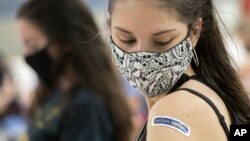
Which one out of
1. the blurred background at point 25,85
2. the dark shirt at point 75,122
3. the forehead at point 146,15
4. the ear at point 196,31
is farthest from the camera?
the blurred background at point 25,85

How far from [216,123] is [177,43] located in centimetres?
28

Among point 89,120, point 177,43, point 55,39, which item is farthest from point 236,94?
point 55,39

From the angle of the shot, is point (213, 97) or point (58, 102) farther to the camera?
point (58, 102)

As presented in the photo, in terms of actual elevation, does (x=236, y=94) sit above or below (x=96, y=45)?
above

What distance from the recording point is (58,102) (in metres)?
3.77

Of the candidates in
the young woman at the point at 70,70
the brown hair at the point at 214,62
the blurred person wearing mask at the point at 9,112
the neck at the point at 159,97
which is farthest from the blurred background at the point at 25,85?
the neck at the point at 159,97

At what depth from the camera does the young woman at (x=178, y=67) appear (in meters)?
1.89

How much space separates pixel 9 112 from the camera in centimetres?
671

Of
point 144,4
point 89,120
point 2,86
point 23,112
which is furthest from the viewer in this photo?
point 23,112

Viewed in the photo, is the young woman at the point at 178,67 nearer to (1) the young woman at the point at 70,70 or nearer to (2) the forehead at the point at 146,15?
(2) the forehead at the point at 146,15

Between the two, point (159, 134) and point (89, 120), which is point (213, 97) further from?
point (89, 120)

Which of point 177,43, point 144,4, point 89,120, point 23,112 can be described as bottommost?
point 23,112

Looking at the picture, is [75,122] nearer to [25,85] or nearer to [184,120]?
[184,120]

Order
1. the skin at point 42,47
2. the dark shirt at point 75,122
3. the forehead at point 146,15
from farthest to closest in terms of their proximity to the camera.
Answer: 1. the skin at point 42,47
2. the dark shirt at point 75,122
3. the forehead at point 146,15
